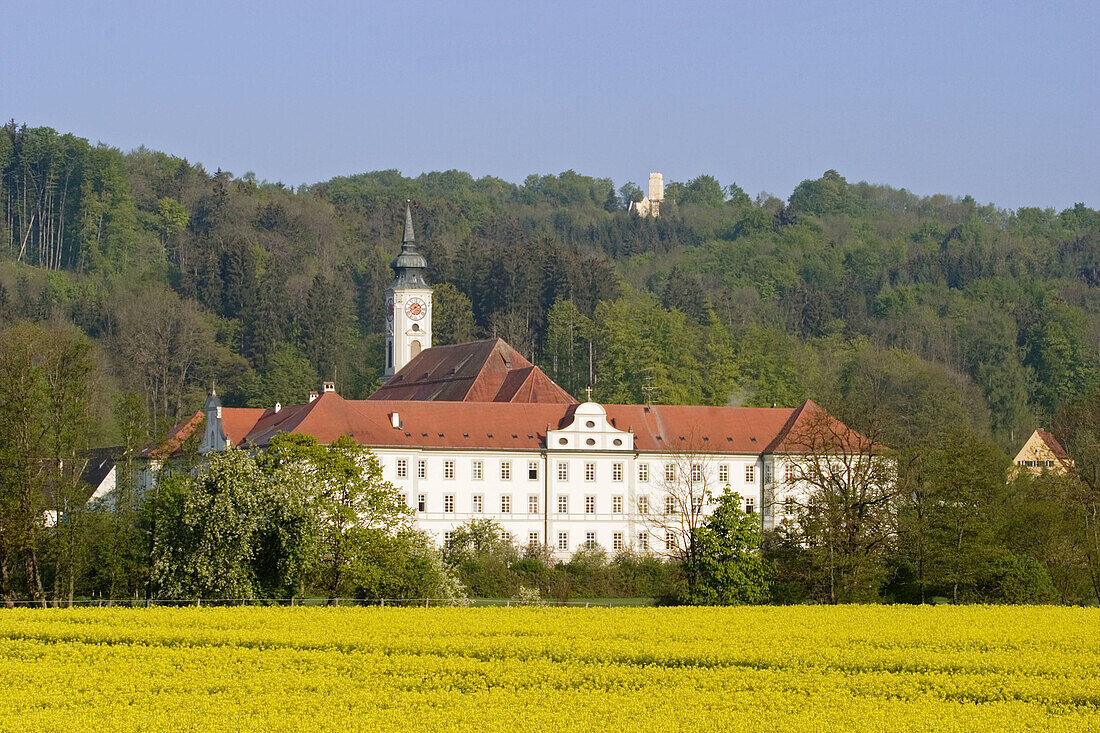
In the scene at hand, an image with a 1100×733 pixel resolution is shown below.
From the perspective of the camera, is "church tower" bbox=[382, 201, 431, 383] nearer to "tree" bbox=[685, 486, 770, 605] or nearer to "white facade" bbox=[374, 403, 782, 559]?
"white facade" bbox=[374, 403, 782, 559]

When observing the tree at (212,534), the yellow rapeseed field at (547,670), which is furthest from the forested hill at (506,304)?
the yellow rapeseed field at (547,670)

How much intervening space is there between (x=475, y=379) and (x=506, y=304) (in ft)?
133

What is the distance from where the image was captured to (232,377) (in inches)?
5118

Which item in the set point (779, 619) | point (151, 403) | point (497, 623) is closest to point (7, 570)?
point (497, 623)

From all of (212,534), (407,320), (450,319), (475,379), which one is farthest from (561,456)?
(450,319)

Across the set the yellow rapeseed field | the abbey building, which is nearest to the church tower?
the abbey building

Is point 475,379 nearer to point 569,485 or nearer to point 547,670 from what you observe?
point 569,485

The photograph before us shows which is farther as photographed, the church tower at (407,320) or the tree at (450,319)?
the tree at (450,319)

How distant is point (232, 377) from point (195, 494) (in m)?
68.9

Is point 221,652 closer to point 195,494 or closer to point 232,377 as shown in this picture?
point 195,494

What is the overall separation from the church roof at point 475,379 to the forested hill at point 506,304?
522 inches

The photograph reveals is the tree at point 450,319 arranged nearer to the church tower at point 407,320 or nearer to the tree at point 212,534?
the church tower at point 407,320

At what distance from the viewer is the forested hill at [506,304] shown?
416 feet

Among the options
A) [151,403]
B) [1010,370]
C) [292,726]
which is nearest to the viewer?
[292,726]
